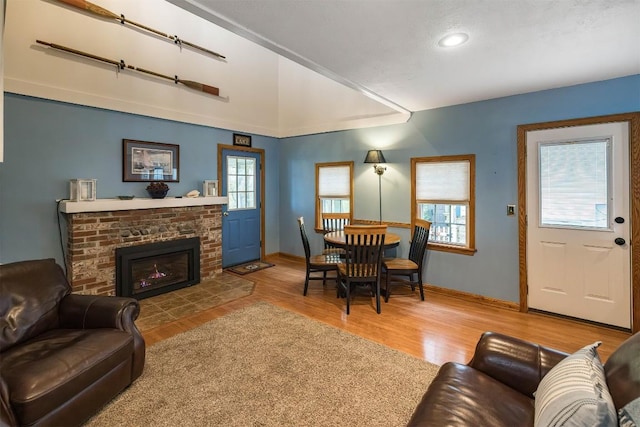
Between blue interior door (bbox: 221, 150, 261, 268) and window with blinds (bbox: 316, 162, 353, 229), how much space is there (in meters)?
1.20

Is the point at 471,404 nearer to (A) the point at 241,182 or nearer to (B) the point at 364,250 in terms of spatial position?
(B) the point at 364,250

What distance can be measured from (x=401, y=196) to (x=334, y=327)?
217cm

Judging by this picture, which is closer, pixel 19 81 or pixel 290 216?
pixel 19 81

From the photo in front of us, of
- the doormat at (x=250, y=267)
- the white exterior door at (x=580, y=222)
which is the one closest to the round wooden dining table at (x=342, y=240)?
the white exterior door at (x=580, y=222)

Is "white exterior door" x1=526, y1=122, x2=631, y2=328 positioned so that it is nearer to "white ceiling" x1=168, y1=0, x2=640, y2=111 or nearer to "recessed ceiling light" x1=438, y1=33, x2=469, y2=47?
"white ceiling" x1=168, y1=0, x2=640, y2=111


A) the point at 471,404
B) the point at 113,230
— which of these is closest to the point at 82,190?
the point at 113,230

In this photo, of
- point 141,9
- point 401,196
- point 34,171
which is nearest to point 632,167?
point 401,196

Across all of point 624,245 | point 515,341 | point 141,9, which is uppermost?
point 141,9

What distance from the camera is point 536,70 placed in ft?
8.73

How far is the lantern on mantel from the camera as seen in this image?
134 inches

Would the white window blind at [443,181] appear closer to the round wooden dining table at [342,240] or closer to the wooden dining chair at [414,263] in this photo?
the wooden dining chair at [414,263]

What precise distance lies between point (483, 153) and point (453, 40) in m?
1.86

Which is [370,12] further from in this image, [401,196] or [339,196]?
[339,196]

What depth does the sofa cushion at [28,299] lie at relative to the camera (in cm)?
187
